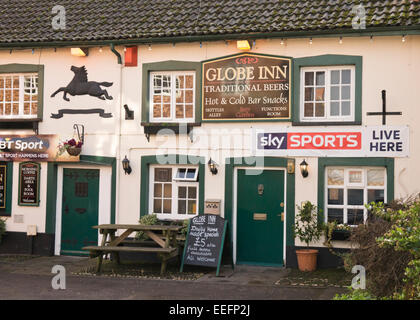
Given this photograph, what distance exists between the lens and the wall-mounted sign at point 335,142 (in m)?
12.4

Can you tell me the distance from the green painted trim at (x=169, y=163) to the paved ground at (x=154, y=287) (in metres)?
1.97

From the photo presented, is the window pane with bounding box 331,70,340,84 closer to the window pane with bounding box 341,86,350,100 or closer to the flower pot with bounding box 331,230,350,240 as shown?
the window pane with bounding box 341,86,350,100

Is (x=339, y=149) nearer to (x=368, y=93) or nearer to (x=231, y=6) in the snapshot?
(x=368, y=93)

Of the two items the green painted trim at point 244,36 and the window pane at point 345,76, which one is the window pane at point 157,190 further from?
the window pane at point 345,76

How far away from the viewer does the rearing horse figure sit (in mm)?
14328

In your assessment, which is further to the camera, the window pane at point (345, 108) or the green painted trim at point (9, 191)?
the green painted trim at point (9, 191)

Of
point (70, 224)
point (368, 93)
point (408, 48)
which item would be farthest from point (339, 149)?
point (70, 224)

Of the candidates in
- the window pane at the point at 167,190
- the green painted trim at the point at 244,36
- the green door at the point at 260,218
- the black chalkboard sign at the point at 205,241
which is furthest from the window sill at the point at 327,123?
the window pane at the point at 167,190

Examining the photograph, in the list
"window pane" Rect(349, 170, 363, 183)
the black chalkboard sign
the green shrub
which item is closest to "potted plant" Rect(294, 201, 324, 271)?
"window pane" Rect(349, 170, 363, 183)

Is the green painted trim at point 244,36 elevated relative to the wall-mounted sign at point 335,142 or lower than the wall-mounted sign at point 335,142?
elevated

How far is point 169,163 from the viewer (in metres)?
13.9

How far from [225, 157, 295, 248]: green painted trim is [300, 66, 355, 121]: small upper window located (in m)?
1.15

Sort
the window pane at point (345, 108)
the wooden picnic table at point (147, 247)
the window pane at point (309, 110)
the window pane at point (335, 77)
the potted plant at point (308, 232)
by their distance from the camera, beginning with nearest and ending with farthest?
the wooden picnic table at point (147, 247) < the potted plant at point (308, 232) < the window pane at point (345, 108) < the window pane at point (335, 77) < the window pane at point (309, 110)
